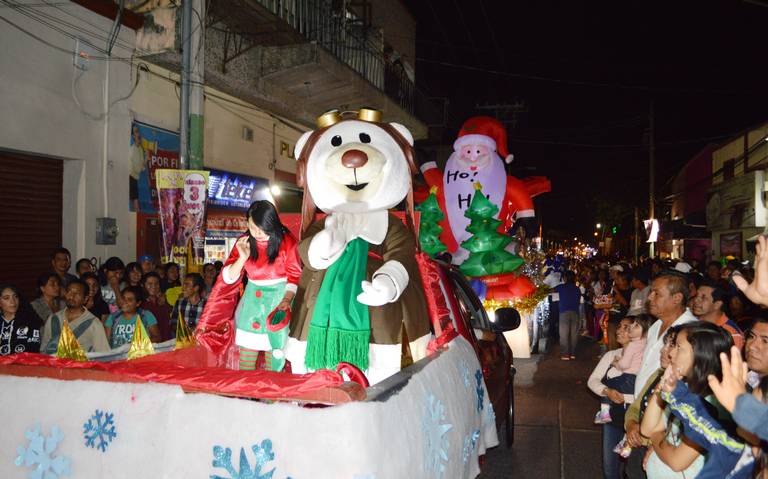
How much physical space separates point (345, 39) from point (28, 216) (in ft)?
27.7

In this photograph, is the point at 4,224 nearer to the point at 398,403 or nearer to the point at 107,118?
the point at 107,118

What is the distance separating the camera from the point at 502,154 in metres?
9.07

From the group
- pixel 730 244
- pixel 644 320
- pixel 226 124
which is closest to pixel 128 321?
pixel 644 320

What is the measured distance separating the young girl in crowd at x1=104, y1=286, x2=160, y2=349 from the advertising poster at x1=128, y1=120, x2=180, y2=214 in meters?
4.47

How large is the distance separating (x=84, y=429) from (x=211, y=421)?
1.81 ft

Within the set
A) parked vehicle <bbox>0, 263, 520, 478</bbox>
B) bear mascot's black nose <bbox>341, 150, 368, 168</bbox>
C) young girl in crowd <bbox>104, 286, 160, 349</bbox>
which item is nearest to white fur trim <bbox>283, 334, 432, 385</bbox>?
parked vehicle <bbox>0, 263, 520, 478</bbox>

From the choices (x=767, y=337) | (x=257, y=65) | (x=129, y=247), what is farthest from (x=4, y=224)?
(x=767, y=337)

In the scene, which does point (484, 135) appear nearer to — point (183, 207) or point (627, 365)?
point (183, 207)

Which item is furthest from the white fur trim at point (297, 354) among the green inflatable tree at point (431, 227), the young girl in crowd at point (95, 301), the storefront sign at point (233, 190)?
the storefront sign at point (233, 190)

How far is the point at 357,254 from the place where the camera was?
3.68 metres

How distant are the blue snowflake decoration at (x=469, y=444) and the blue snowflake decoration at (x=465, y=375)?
25 centimetres

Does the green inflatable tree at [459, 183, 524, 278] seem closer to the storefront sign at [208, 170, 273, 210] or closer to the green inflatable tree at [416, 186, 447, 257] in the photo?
the green inflatable tree at [416, 186, 447, 257]

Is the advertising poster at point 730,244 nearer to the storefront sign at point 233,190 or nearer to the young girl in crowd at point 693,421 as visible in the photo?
the storefront sign at point 233,190

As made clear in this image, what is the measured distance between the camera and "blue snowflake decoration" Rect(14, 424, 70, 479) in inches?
84.9
